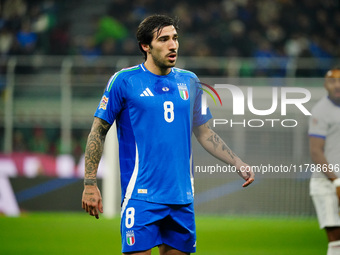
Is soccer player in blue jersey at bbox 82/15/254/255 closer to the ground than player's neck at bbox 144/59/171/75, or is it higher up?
closer to the ground

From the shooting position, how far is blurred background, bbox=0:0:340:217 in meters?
10.8

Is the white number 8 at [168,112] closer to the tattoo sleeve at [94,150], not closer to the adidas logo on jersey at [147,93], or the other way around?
the adidas logo on jersey at [147,93]

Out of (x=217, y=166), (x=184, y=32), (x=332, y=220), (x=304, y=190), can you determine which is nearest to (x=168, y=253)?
(x=332, y=220)

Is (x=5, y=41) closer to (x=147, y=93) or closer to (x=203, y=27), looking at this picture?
(x=203, y=27)

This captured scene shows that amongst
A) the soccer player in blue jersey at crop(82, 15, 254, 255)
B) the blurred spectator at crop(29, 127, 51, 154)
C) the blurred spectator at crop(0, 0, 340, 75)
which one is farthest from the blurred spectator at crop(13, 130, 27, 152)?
the soccer player in blue jersey at crop(82, 15, 254, 255)

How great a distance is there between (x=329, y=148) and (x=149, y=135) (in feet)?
7.22

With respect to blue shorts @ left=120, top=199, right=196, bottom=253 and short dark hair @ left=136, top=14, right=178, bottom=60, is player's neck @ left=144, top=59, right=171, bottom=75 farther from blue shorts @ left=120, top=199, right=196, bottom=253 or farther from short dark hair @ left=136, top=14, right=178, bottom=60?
blue shorts @ left=120, top=199, right=196, bottom=253

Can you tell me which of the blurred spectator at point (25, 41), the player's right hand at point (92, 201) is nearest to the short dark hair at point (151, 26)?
the player's right hand at point (92, 201)

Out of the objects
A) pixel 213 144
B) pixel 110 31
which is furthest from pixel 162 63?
pixel 110 31

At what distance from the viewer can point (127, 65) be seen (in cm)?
1224

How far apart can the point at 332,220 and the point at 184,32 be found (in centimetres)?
1173

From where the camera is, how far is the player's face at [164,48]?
4.18 meters

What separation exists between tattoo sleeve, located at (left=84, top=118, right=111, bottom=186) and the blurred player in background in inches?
88.6

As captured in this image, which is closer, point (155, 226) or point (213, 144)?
point (155, 226)
